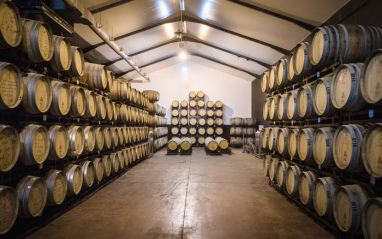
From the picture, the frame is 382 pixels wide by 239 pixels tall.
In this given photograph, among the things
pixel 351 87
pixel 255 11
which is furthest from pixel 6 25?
pixel 255 11

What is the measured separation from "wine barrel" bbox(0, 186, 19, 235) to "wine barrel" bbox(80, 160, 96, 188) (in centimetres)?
197

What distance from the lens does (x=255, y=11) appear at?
25.9 ft

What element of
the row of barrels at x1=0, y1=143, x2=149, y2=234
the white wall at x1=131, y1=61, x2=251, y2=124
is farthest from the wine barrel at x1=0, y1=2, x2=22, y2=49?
the white wall at x1=131, y1=61, x2=251, y2=124

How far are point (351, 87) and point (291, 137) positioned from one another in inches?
81.2

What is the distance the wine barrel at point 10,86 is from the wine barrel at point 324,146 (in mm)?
4239

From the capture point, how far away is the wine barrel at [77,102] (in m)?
4.67

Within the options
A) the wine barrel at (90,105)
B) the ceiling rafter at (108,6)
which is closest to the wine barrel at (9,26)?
the wine barrel at (90,105)

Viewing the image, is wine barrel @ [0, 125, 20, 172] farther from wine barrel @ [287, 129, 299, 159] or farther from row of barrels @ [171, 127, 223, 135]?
row of barrels @ [171, 127, 223, 135]

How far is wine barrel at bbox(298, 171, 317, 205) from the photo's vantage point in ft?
13.1

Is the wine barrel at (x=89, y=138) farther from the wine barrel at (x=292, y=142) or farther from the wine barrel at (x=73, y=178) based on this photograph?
the wine barrel at (x=292, y=142)

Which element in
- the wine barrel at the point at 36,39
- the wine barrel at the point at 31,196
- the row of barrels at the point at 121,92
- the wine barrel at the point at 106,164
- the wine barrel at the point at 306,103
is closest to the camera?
the wine barrel at the point at 31,196

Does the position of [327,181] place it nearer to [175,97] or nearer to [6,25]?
[6,25]

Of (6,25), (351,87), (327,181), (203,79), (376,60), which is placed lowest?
(327,181)

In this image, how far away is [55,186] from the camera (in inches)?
154
